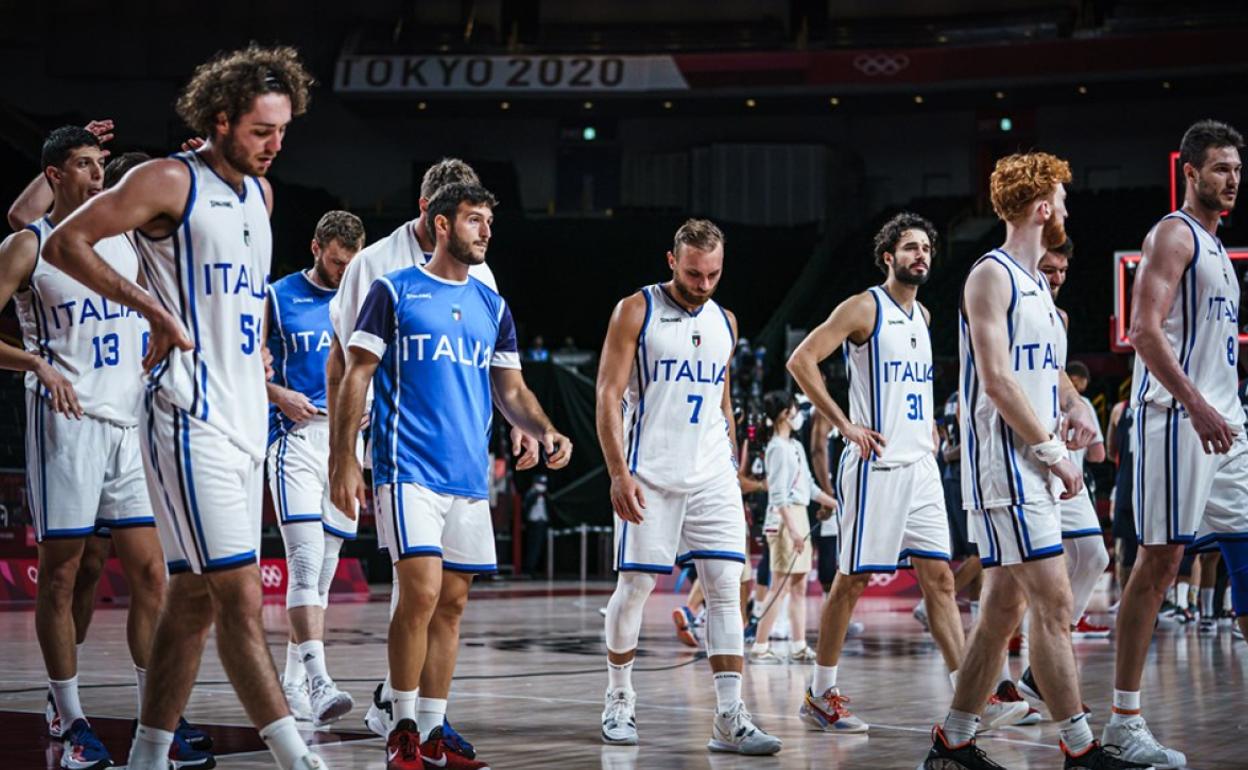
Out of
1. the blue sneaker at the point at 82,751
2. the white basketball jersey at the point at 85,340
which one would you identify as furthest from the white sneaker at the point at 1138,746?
the white basketball jersey at the point at 85,340

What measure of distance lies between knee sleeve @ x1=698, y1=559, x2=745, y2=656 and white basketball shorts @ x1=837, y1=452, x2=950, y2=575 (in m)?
0.85

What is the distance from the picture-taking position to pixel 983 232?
31609 millimetres

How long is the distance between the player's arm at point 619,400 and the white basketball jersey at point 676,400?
0.19 ft

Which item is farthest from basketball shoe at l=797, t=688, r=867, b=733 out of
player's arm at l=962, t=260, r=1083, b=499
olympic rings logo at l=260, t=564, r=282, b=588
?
olympic rings logo at l=260, t=564, r=282, b=588

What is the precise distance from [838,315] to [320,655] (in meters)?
2.85

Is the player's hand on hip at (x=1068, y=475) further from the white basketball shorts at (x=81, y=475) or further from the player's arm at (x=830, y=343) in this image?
the white basketball shorts at (x=81, y=475)

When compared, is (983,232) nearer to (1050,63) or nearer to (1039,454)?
(1050,63)

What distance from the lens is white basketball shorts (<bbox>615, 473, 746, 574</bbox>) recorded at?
6.29 metres

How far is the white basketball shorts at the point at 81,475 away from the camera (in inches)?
213

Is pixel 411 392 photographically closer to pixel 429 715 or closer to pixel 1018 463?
pixel 429 715

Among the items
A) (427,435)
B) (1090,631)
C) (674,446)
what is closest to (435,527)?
(427,435)

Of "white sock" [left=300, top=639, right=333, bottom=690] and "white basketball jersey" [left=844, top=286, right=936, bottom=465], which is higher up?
"white basketball jersey" [left=844, top=286, right=936, bottom=465]

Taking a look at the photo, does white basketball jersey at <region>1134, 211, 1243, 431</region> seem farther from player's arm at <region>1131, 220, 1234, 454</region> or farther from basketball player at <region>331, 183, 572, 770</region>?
basketball player at <region>331, 183, 572, 770</region>

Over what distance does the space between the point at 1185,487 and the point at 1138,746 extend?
0.96 m
